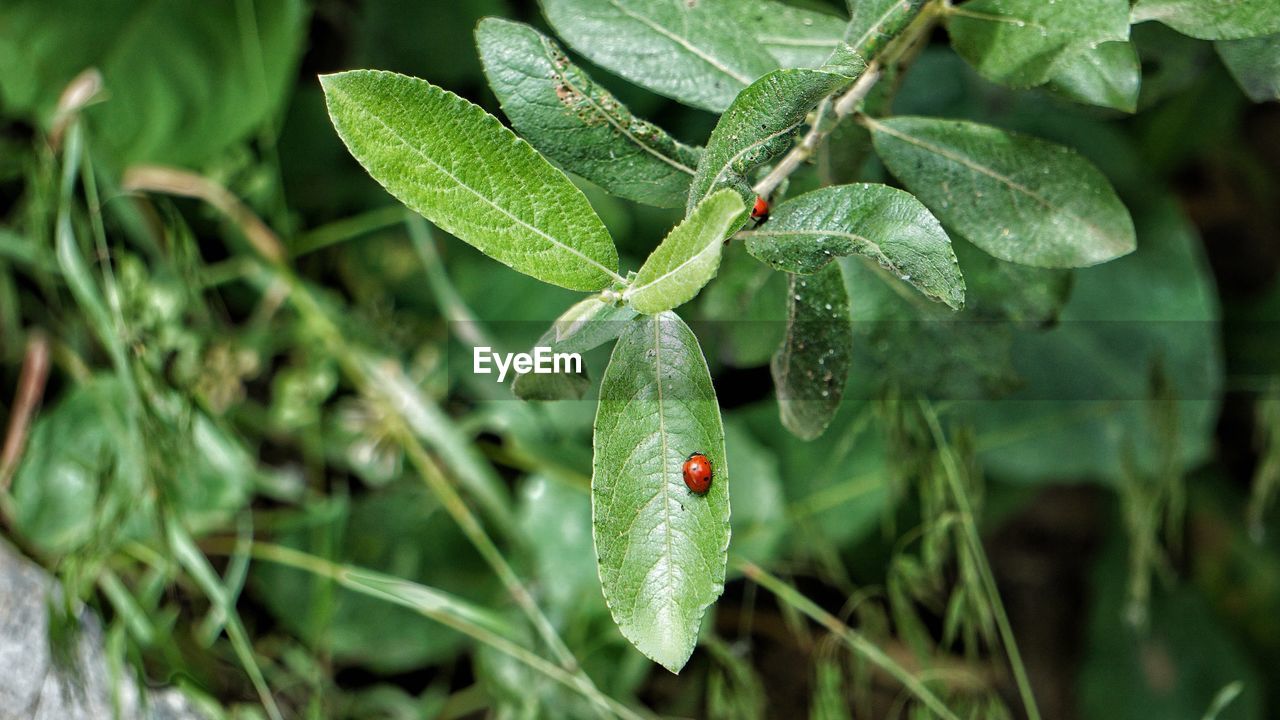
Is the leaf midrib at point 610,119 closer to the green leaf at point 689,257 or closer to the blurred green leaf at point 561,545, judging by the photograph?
the green leaf at point 689,257

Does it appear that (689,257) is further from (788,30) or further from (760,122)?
(788,30)

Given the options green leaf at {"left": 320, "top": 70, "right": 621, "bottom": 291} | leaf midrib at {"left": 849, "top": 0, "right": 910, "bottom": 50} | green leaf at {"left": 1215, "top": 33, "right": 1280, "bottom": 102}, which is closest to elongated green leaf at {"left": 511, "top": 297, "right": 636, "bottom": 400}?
green leaf at {"left": 320, "top": 70, "right": 621, "bottom": 291}

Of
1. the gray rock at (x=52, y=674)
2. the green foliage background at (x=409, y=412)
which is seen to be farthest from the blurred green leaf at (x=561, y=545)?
the gray rock at (x=52, y=674)

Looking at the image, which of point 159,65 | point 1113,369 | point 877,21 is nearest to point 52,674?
point 159,65

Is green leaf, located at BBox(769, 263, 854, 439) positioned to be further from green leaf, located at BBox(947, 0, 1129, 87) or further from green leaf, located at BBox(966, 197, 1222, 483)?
green leaf, located at BBox(966, 197, 1222, 483)

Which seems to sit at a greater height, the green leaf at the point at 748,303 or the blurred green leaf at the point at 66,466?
the green leaf at the point at 748,303

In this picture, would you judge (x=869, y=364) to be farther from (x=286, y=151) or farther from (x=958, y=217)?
(x=286, y=151)
